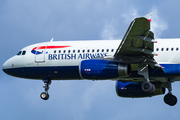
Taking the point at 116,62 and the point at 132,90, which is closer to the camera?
the point at 116,62

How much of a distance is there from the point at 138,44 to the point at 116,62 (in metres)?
2.00

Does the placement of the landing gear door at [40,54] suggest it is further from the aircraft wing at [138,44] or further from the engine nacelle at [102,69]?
the aircraft wing at [138,44]

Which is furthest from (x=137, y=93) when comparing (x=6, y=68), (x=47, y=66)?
(x=6, y=68)

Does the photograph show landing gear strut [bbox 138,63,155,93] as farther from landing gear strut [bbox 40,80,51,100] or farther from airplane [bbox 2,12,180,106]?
landing gear strut [bbox 40,80,51,100]

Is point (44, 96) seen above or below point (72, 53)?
below

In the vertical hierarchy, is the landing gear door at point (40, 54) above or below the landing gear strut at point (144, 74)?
above

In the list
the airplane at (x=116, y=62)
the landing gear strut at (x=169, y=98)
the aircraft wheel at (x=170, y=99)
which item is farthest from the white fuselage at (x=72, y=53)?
the aircraft wheel at (x=170, y=99)

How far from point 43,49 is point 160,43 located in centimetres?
882

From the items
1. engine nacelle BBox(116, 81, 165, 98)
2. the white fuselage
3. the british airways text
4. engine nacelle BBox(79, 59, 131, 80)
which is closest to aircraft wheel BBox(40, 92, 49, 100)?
the white fuselage

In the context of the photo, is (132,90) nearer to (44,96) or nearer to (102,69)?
(102,69)

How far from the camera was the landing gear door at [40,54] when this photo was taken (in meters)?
32.2

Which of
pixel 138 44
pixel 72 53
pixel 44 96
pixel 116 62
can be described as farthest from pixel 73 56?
pixel 138 44

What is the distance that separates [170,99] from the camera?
32.6 metres

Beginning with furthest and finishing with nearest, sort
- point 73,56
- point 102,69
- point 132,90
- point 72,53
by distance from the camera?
1. point 132,90
2. point 72,53
3. point 73,56
4. point 102,69
